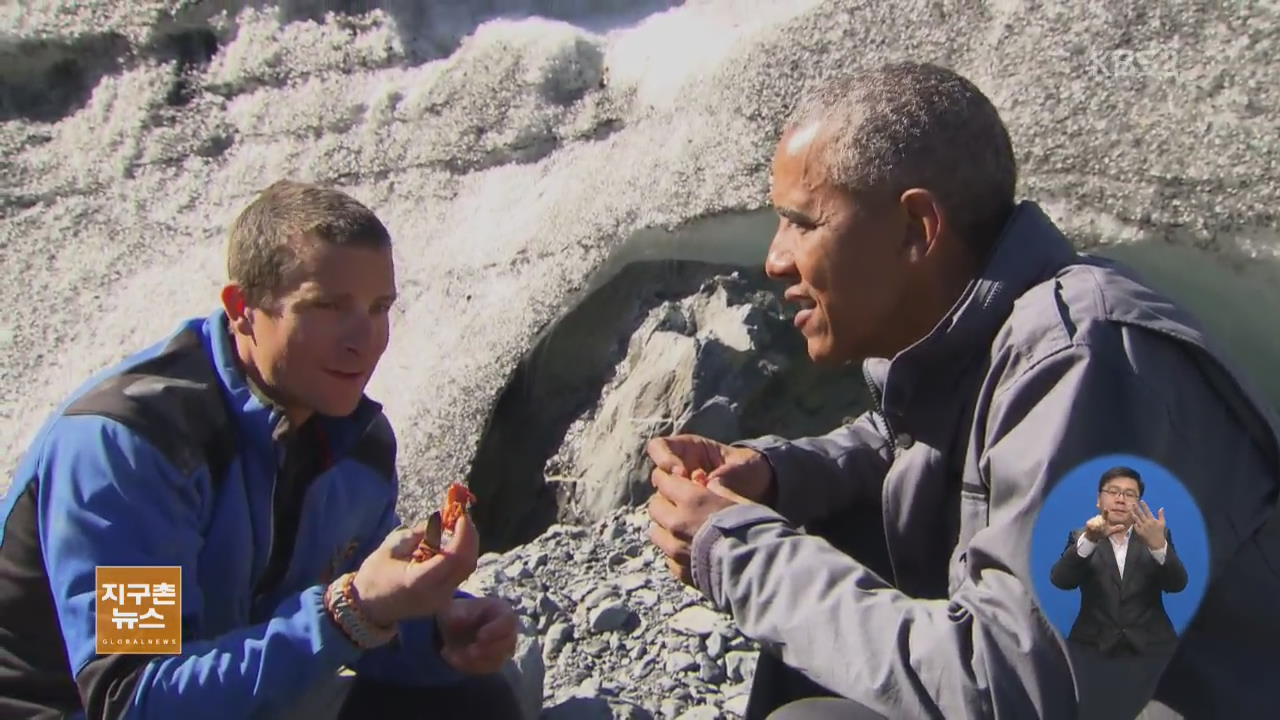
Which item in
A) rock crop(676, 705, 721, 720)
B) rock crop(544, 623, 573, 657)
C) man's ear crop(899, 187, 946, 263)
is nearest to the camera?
man's ear crop(899, 187, 946, 263)

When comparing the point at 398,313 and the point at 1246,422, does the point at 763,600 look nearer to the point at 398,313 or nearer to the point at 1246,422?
the point at 1246,422

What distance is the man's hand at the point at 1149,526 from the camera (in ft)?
5.38

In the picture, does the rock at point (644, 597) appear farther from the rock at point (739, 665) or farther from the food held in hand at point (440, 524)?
the food held in hand at point (440, 524)

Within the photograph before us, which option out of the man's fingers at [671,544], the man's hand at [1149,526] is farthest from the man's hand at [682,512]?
the man's hand at [1149,526]

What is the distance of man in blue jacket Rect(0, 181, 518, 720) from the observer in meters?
2.08

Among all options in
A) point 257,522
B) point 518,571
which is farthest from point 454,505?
point 518,571

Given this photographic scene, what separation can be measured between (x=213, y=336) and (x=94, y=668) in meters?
0.67

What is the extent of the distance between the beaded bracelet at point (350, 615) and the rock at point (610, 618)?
148 centimetres

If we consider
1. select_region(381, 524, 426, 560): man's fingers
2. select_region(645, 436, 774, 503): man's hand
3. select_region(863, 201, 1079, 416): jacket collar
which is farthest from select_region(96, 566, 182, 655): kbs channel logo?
select_region(863, 201, 1079, 416): jacket collar

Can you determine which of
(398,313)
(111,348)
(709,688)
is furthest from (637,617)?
(111,348)

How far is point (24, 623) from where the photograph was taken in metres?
2.17

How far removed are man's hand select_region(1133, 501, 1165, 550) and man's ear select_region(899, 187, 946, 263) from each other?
624 mm

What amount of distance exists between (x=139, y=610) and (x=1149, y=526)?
1540 mm

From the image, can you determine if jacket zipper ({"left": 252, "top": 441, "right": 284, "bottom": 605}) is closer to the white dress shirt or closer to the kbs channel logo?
the kbs channel logo
